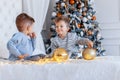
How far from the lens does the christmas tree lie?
15.7 feet

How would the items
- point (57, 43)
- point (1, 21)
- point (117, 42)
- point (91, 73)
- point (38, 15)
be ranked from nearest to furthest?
point (91, 73) → point (57, 43) → point (1, 21) → point (38, 15) → point (117, 42)

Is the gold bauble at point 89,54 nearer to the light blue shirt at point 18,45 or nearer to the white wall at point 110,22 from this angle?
the light blue shirt at point 18,45

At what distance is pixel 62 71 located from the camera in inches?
78.0

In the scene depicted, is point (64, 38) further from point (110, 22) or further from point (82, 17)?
point (110, 22)

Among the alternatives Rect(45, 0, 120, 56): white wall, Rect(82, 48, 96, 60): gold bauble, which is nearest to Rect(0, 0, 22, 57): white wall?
Rect(45, 0, 120, 56): white wall

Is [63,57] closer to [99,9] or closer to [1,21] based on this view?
[1,21]

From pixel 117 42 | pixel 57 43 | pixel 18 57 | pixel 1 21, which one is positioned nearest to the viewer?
pixel 18 57

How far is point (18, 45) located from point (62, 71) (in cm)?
67

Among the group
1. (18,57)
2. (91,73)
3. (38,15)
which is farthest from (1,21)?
(91,73)

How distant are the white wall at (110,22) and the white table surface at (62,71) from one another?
3.24 metres

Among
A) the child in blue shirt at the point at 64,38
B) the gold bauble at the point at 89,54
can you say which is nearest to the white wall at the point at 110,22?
the child in blue shirt at the point at 64,38

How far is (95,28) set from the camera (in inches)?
194

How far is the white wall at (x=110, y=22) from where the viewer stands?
519cm

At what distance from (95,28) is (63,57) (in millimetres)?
2782
